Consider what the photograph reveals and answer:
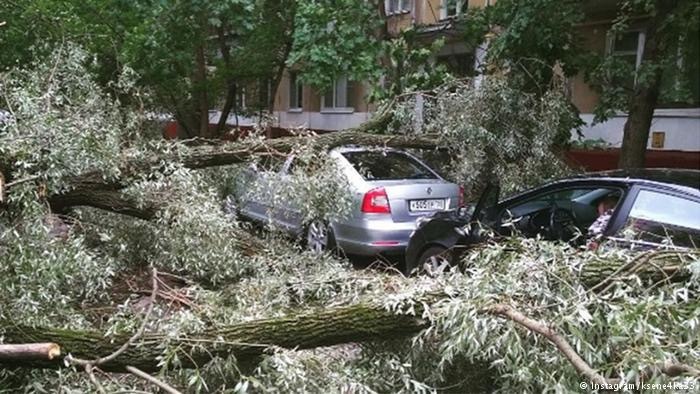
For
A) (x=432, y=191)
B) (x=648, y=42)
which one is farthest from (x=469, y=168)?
(x=648, y=42)

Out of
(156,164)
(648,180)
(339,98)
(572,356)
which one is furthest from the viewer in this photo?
(339,98)

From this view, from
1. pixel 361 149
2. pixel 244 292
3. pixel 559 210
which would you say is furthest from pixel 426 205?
pixel 244 292

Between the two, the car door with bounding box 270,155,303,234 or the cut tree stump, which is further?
the car door with bounding box 270,155,303,234

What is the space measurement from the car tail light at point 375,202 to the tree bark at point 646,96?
11.3ft

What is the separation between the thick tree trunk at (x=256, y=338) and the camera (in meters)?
2.89

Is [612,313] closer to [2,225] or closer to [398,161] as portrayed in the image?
[2,225]

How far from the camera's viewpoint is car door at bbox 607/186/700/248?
14.4ft

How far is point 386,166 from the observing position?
775cm

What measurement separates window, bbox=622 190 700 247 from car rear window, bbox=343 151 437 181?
3216 millimetres

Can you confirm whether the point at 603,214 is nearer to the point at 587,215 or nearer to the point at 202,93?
the point at 587,215

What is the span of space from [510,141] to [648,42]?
2671 millimetres

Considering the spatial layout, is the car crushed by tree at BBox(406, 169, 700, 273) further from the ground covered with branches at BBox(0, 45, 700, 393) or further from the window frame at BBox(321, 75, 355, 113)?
the window frame at BBox(321, 75, 355, 113)

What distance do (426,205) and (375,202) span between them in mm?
636

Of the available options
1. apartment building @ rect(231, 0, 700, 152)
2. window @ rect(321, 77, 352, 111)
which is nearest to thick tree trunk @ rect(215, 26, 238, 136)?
apartment building @ rect(231, 0, 700, 152)
